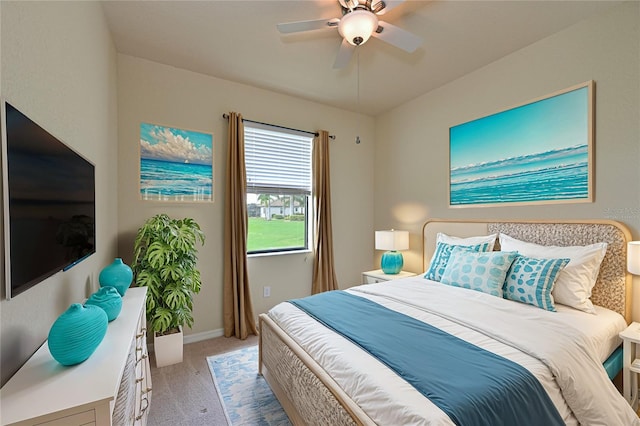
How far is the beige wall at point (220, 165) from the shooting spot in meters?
2.62

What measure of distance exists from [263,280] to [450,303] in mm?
2114

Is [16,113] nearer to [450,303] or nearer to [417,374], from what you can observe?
[417,374]

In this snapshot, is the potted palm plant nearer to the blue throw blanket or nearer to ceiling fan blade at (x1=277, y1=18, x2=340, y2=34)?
the blue throw blanket

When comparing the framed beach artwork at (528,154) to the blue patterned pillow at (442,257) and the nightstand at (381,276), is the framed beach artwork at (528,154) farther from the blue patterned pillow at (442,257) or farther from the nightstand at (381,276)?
the nightstand at (381,276)

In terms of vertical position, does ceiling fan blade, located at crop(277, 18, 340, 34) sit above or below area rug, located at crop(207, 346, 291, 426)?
above

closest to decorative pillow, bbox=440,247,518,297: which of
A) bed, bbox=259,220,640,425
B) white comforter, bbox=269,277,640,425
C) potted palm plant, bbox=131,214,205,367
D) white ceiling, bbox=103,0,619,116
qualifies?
bed, bbox=259,220,640,425

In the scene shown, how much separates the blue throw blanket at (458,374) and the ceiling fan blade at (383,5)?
2.00 metres

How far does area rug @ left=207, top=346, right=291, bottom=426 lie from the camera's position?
1.79 meters

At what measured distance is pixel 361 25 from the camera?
1768 mm

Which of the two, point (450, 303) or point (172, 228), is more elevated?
point (172, 228)

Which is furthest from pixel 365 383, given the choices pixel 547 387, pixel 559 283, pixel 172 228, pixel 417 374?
pixel 172 228

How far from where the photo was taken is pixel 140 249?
2.42m

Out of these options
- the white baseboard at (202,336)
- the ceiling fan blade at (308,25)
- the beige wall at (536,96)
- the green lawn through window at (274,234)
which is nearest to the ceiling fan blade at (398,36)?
the ceiling fan blade at (308,25)

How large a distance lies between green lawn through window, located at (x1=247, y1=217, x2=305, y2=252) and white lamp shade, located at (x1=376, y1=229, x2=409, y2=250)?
3.45ft
